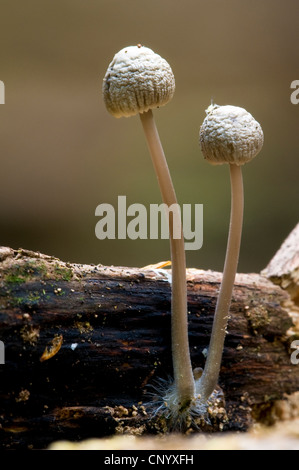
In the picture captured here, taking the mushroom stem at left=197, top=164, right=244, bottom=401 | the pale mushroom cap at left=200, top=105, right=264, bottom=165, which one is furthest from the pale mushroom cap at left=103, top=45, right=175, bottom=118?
the mushroom stem at left=197, top=164, right=244, bottom=401

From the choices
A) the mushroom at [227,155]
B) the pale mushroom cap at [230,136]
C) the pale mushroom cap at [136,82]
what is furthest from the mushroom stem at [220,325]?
the pale mushroom cap at [136,82]

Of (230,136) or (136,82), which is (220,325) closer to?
(230,136)

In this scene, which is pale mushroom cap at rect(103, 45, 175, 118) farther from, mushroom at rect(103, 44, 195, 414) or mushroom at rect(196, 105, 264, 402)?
mushroom at rect(196, 105, 264, 402)

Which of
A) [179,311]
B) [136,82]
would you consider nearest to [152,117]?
[136,82]

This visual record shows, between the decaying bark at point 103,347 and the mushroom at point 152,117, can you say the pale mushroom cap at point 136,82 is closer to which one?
the mushroom at point 152,117

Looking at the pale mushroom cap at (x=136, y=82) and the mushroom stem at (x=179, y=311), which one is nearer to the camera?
the pale mushroom cap at (x=136, y=82)

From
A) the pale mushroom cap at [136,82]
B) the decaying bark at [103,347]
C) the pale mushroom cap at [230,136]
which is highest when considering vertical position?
the pale mushroom cap at [136,82]
